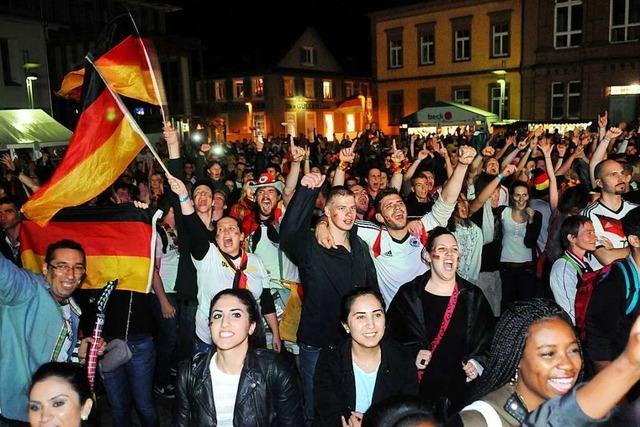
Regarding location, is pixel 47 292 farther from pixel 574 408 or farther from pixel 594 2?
pixel 594 2

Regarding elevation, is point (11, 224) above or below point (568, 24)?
below

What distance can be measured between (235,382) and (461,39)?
1305 inches

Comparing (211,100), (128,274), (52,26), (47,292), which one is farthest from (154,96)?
(211,100)

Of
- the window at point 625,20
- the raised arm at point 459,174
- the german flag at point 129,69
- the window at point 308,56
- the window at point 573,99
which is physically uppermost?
the window at point 308,56

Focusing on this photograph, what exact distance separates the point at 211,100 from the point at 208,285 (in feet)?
127

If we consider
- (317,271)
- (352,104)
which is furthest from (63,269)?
(352,104)

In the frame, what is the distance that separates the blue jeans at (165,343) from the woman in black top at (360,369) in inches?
102

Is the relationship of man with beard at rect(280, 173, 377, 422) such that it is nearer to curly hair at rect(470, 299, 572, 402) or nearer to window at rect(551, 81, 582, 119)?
curly hair at rect(470, 299, 572, 402)

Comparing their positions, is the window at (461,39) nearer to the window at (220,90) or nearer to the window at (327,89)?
the window at (327,89)

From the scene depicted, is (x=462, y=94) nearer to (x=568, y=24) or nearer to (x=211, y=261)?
(x=568, y=24)

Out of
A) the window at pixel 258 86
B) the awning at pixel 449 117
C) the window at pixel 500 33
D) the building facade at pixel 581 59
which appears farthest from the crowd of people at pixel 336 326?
the window at pixel 258 86

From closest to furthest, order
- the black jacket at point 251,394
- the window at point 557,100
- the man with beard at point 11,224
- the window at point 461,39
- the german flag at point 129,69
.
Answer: the black jacket at point 251,394
the german flag at point 129,69
the man with beard at point 11,224
the window at point 557,100
the window at point 461,39

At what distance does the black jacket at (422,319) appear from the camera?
3.66m

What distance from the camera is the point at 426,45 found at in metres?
34.4
